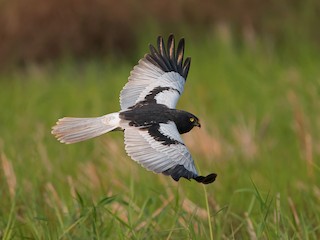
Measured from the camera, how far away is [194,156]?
24.0ft

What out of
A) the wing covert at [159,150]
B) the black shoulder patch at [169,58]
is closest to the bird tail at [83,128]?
the wing covert at [159,150]

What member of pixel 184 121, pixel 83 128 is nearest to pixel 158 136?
pixel 184 121

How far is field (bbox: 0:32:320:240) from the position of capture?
5.02 meters

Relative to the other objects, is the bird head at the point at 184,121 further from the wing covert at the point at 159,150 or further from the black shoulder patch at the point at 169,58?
the black shoulder patch at the point at 169,58

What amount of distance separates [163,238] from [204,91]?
516 cm

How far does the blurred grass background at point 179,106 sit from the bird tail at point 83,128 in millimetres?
298

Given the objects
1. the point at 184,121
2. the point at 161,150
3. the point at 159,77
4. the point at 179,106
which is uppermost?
the point at 179,106

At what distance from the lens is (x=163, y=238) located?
5.05 meters

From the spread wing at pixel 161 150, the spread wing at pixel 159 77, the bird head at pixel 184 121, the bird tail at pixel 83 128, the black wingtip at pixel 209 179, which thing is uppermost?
the spread wing at pixel 159 77

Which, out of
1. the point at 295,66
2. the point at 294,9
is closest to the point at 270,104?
the point at 295,66

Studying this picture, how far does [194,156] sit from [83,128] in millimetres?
2510

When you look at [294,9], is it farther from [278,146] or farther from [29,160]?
[29,160]

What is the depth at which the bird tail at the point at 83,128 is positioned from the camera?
480 cm

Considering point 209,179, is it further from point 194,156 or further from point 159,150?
point 194,156
